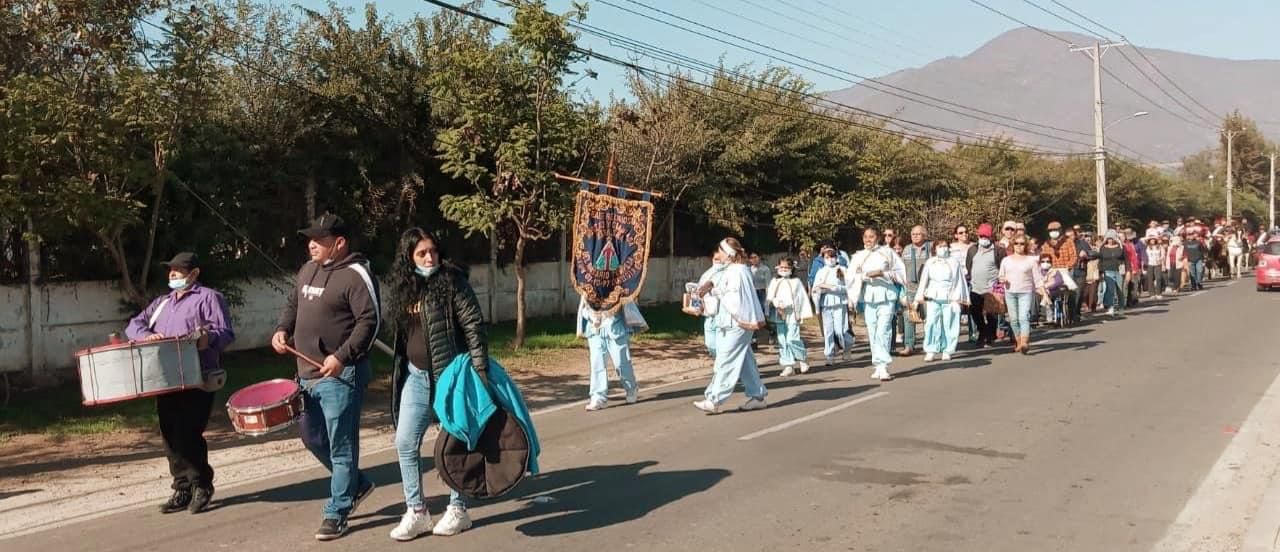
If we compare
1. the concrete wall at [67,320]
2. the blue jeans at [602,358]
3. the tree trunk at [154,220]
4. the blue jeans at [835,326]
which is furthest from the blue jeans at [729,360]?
the concrete wall at [67,320]

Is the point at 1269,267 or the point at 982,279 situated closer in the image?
the point at 982,279

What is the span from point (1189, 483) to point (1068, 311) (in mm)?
14172

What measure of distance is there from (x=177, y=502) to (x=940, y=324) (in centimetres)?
1081

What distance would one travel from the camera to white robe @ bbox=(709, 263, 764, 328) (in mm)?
10508

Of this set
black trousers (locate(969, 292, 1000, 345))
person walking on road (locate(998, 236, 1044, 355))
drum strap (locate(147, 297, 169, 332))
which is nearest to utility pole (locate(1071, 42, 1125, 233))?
black trousers (locate(969, 292, 1000, 345))

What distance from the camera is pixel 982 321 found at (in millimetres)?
17297

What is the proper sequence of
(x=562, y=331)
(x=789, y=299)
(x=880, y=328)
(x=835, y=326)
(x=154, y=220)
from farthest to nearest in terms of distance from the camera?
(x=562, y=331), (x=835, y=326), (x=880, y=328), (x=789, y=299), (x=154, y=220)

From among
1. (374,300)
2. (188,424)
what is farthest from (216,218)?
(374,300)

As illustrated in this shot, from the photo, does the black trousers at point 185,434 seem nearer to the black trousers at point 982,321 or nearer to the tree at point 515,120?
the tree at point 515,120

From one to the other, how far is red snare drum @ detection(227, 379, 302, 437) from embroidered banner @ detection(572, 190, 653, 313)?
5.30m

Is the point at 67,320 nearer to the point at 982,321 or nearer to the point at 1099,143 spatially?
the point at 982,321

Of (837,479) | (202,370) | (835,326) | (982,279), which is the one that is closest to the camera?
(202,370)

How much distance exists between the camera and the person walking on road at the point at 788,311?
13.7 m

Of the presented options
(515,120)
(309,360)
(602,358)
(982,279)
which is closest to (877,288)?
(982,279)
